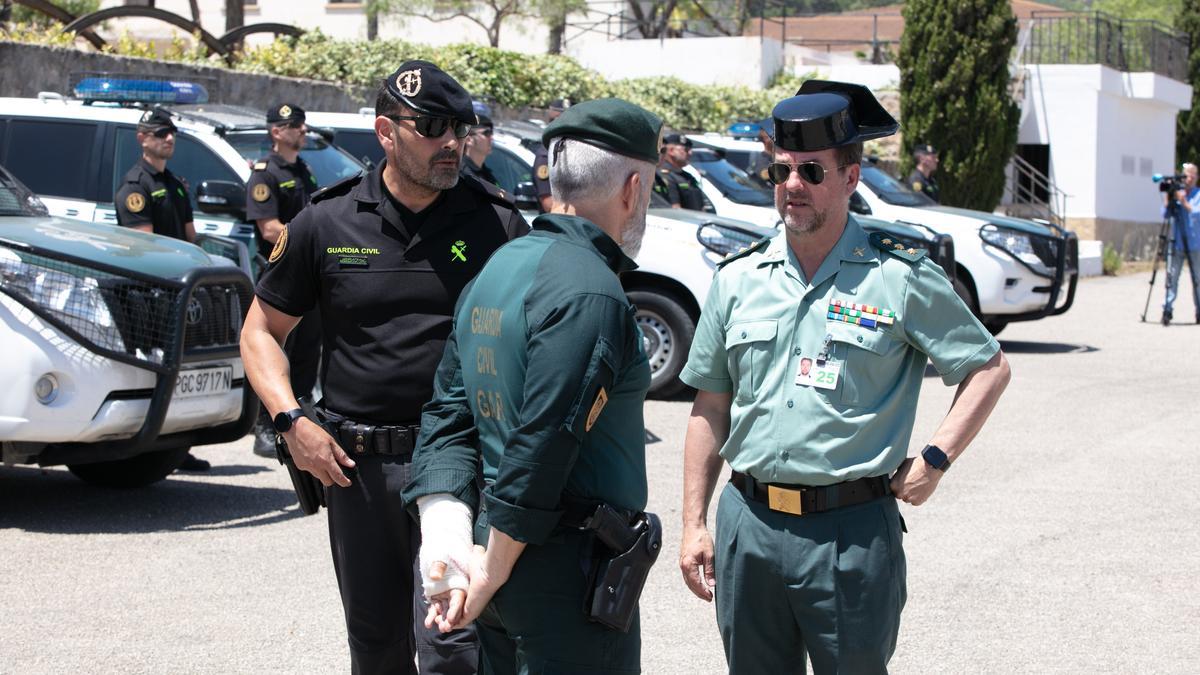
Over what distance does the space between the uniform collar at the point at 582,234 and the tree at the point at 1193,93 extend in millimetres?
38477

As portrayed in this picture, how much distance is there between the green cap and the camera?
2.93m

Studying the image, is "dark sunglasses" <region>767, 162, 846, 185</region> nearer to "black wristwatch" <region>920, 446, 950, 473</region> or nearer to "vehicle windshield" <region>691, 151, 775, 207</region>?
"black wristwatch" <region>920, 446, 950, 473</region>

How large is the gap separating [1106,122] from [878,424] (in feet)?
97.8

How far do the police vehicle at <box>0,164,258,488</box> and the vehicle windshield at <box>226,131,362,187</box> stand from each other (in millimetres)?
2813

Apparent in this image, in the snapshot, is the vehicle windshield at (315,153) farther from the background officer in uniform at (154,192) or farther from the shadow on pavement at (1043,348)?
the shadow on pavement at (1043,348)

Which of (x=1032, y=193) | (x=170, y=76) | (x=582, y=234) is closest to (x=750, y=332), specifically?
(x=582, y=234)

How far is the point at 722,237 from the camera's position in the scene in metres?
11.2

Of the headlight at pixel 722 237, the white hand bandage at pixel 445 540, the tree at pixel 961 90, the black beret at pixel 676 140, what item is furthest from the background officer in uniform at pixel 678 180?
the tree at pixel 961 90

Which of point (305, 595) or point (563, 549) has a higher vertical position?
point (563, 549)

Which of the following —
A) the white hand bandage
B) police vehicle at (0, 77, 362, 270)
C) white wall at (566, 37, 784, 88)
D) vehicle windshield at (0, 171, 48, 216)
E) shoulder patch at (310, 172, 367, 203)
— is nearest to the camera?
the white hand bandage

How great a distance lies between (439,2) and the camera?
36812mm

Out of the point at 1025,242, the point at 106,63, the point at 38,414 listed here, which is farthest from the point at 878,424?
the point at 106,63

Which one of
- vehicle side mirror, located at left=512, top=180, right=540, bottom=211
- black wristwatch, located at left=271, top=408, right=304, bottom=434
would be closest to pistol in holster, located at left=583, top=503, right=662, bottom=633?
black wristwatch, located at left=271, top=408, right=304, bottom=434

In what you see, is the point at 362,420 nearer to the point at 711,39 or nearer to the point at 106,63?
the point at 106,63
